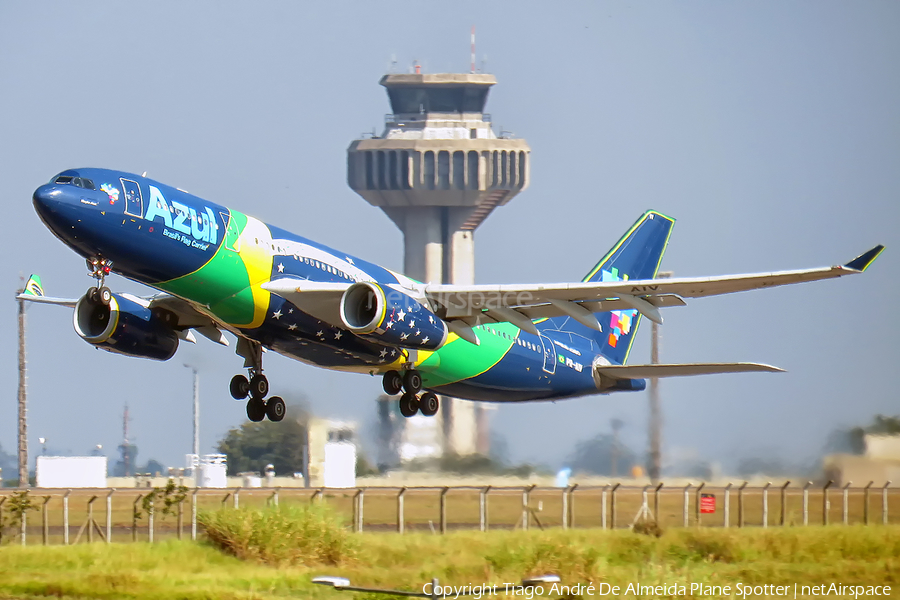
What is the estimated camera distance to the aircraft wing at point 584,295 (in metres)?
32.8

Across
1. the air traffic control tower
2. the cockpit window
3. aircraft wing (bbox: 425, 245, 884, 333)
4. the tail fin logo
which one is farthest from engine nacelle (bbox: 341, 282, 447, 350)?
the air traffic control tower

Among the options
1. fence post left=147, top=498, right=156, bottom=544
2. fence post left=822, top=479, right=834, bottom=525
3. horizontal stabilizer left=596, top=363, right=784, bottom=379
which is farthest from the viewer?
fence post left=822, top=479, right=834, bottom=525

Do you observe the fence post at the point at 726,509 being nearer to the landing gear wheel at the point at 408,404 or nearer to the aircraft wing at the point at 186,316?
the landing gear wheel at the point at 408,404

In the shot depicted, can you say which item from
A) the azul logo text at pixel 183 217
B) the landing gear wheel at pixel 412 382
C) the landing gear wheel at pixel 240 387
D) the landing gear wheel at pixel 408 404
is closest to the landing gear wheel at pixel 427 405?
the landing gear wheel at pixel 408 404

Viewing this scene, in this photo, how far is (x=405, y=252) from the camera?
472 feet

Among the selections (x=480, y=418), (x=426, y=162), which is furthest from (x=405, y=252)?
(x=480, y=418)

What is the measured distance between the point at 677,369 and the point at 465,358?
5.60 meters

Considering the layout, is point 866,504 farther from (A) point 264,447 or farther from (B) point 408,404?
(A) point 264,447

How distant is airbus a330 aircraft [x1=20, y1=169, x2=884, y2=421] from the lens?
101ft

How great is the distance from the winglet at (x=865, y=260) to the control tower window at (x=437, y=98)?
414 ft

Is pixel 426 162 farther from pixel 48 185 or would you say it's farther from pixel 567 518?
pixel 48 185

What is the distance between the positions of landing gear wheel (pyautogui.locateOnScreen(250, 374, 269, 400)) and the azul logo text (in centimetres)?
672

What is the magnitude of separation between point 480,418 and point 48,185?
36.6 metres

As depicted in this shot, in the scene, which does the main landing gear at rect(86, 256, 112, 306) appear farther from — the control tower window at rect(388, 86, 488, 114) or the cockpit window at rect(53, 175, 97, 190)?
the control tower window at rect(388, 86, 488, 114)
